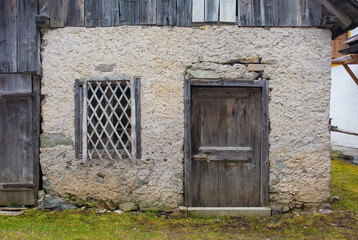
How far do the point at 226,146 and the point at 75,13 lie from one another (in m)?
3.04

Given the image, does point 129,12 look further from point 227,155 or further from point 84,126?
point 227,155

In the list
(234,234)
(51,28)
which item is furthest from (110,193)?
(51,28)

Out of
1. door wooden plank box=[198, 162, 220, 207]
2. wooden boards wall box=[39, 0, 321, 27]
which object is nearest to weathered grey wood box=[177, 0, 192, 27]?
wooden boards wall box=[39, 0, 321, 27]

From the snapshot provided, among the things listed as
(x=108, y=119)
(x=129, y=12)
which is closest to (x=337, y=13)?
(x=129, y=12)

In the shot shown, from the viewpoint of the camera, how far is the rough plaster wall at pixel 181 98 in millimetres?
3938

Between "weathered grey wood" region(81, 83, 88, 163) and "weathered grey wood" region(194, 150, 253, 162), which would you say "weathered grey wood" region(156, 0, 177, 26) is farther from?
"weathered grey wood" region(194, 150, 253, 162)

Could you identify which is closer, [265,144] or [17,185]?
[265,144]

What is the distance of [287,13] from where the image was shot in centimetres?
396

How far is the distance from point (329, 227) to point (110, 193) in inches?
121

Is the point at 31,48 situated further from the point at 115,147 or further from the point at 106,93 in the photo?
the point at 115,147

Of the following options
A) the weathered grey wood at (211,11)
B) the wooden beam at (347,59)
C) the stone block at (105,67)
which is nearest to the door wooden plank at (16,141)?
the stone block at (105,67)

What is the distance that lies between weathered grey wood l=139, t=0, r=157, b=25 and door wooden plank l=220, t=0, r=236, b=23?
39.2 inches

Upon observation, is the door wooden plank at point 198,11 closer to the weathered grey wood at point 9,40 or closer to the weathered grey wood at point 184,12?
the weathered grey wood at point 184,12

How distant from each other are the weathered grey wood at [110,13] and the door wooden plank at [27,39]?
1039 millimetres
